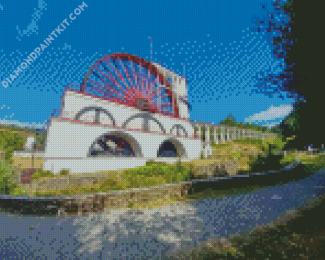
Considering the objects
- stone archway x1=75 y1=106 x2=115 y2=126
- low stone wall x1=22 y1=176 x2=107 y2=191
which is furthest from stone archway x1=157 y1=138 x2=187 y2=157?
low stone wall x1=22 y1=176 x2=107 y2=191

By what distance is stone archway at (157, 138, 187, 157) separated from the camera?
26.4 meters

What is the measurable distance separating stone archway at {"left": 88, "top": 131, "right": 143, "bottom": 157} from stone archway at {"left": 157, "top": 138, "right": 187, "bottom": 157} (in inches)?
239

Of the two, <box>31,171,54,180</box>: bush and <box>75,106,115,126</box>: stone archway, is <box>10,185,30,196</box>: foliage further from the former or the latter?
<box>75,106,115,126</box>: stone archway

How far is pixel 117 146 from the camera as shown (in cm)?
2377

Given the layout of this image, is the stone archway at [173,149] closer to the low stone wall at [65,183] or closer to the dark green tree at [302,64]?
the low stone wall at [65,183]

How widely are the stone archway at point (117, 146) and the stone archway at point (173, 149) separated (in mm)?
6062

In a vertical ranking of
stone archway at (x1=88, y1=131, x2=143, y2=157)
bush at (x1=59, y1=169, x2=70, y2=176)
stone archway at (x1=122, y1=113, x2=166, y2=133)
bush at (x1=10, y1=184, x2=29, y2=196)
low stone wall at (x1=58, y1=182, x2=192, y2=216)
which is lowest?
bush at (x1=59, y1=169, x2=70, y2=176)

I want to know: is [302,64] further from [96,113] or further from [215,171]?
[96,113]

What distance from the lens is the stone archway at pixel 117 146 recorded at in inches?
802

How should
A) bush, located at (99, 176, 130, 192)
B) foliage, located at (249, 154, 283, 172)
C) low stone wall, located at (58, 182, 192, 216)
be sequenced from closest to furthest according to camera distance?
low stone wall, located at (58, 182, 192, 216) < bush, located at (99, 176, 130, 192) < foliage, located at (249, 154, 283, 172)

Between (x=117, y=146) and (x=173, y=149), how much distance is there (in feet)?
32.6

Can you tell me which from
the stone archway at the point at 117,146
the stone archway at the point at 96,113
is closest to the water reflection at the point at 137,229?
the stone archway at the point at 117,146

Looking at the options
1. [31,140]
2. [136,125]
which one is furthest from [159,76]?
[31,140]

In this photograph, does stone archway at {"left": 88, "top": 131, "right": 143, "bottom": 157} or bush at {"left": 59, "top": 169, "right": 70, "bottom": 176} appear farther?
stone archway at {"left": 88, "top": 131, "right": 143, "bottom": 157}
